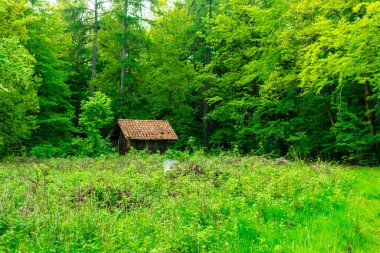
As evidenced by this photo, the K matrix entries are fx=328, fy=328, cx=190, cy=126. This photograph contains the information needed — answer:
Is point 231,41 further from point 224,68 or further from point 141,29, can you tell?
point 141,29

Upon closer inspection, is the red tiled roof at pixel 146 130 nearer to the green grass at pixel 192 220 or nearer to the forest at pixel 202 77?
the forest at pixel 202 77

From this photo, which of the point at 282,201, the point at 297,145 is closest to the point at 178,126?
the point at 297,145

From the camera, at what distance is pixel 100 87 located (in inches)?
1221

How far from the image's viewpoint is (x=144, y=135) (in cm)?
2534

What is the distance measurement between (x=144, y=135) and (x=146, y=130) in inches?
30.5

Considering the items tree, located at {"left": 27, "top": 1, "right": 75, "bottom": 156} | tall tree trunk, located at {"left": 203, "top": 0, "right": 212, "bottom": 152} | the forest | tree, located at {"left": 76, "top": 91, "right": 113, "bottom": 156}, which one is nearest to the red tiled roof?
tree, located at {"left": 76, "top": 91, "right": 113, "bottom": 156}

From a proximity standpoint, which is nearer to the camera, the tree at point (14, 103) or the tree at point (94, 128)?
the tree at point (14, 103)

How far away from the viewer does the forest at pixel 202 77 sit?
776 inches

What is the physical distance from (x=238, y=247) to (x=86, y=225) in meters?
2.36

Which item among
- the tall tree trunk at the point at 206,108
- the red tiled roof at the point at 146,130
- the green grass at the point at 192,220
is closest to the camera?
the green grass at the point at 192,220

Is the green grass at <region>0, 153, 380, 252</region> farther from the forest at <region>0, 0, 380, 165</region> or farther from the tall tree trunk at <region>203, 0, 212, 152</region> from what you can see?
the tall tree trunk at <region>203, 0, 212, 152</region>

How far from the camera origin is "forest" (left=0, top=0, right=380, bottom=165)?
1972 centimetres

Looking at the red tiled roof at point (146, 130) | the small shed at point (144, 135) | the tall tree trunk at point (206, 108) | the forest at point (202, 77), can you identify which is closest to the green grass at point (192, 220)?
the forest at point (202, 77)

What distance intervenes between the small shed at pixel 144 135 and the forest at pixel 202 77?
6.14 ft
